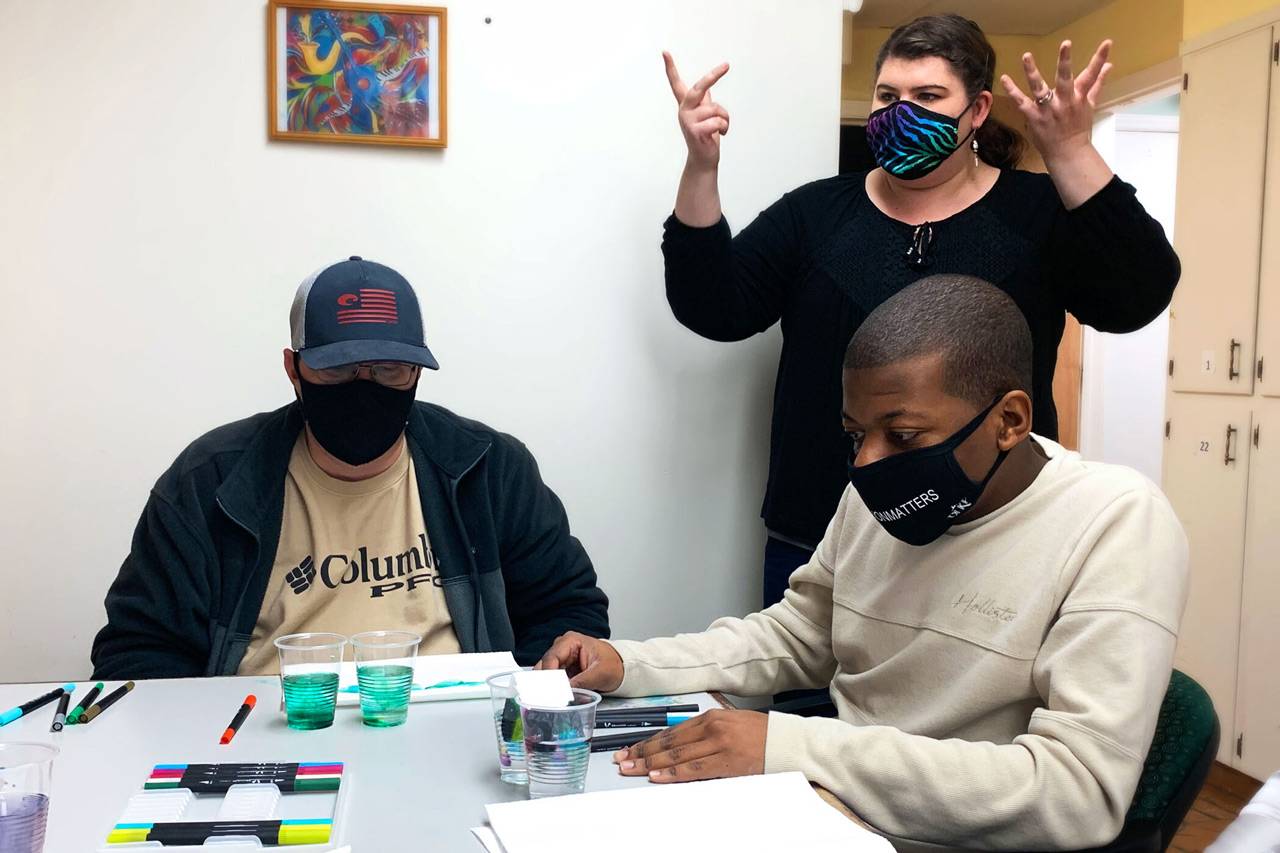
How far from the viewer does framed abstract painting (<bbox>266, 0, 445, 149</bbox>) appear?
2332 mm

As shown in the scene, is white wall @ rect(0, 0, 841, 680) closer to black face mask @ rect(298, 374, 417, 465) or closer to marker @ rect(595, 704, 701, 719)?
black face mask @ rect(298, 374, 417, 465)

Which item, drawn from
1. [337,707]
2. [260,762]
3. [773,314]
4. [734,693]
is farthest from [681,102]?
[260,762]

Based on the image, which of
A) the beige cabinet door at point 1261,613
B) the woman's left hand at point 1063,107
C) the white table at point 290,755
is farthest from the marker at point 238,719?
the beige cabinet door at point 1261,613

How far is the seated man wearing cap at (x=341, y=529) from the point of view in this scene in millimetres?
1728

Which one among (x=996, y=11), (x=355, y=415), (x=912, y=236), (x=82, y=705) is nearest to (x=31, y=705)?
(x=82, y=705)

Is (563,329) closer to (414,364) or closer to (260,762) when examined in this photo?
(414,364)

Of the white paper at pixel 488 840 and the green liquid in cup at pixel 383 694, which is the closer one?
the white paper at pixel 488 840

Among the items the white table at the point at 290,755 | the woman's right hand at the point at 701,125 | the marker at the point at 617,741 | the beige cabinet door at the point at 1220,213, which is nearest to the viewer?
Result: the white table at the point at 290,755

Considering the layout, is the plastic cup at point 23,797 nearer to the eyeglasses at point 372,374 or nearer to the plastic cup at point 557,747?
the plastic cup at point 557,747

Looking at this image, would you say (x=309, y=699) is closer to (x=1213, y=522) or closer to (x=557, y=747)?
(x=557, y=747)

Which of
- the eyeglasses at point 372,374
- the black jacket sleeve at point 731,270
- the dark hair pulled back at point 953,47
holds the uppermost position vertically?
the dark hair pulled back at point 953,47

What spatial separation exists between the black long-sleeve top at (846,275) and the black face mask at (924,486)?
0.73 metres

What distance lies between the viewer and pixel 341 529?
6.02 ft

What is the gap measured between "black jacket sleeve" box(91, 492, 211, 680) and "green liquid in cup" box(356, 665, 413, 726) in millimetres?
529
